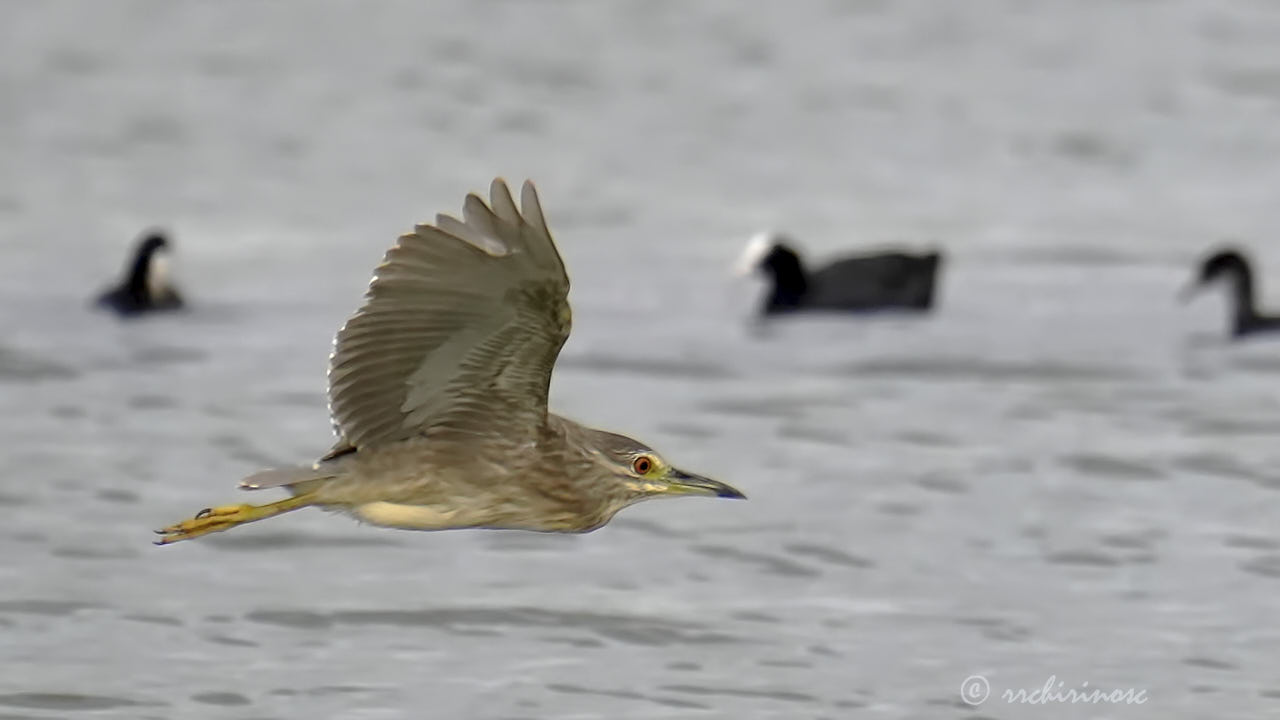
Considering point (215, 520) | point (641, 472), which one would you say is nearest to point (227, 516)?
point (215, 520)

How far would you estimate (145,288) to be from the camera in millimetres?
14586

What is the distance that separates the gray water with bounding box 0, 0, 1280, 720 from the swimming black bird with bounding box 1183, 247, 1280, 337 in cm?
18

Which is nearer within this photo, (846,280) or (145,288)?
(145,288)

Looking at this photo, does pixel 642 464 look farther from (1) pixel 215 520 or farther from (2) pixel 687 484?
(1) pixel 215 520

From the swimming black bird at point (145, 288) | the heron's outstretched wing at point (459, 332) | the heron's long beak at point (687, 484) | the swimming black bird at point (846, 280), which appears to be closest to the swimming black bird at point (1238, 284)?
the swimming black bird at point (846, 280)

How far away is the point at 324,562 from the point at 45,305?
5.35 metres

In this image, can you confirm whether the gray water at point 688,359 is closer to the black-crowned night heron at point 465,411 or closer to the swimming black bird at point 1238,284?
the swimming black bird at point 1238,284

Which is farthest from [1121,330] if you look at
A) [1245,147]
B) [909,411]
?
[1245,147]

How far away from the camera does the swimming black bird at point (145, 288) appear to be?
47.8 ft

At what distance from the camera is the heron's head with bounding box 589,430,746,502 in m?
7.56

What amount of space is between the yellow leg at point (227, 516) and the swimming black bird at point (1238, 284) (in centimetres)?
867

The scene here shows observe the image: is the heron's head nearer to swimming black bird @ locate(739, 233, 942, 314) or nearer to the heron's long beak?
the heron's long beak

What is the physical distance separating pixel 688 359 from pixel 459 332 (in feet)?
23.3

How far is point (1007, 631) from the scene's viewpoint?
927 centimetres
